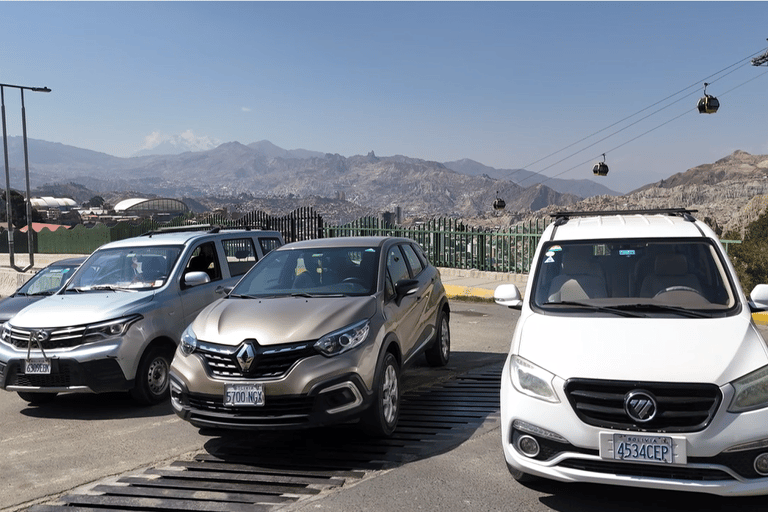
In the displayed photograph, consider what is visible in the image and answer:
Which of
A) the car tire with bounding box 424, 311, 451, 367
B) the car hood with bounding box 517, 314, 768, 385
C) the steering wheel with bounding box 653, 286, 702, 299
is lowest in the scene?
the car tire with bounding box 424, 311, 451, 367

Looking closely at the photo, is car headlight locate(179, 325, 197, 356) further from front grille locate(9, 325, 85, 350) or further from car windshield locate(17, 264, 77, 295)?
car windshield locate(17, 264, 77, 295)

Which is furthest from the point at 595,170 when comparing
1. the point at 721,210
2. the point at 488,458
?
the point at 488,458

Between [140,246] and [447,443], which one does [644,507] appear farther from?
[140,246]

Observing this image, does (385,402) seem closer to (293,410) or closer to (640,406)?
(293,410)

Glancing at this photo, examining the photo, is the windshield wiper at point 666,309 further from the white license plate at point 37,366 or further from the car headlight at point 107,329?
the white license plate at point 37,366

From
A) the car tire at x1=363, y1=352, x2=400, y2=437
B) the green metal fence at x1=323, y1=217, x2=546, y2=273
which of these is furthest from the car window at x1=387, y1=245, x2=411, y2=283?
the green metal fence at x1=323, y1=217, x2=546, y2=273

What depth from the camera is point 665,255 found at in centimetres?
557

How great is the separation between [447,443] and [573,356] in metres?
1.91

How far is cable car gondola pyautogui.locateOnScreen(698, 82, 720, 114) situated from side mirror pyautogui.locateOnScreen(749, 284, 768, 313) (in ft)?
58.1

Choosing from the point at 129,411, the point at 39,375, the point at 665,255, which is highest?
the point at 665,255

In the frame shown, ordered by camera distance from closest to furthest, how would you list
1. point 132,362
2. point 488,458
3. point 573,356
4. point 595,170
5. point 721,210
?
point 573,356, point 488,458, point 132,362, point 595,170, point 721,210

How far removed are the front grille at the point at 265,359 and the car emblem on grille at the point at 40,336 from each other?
260 cm

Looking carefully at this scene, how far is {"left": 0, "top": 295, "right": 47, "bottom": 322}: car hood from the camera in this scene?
32.5ft

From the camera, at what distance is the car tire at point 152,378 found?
7543 mm
